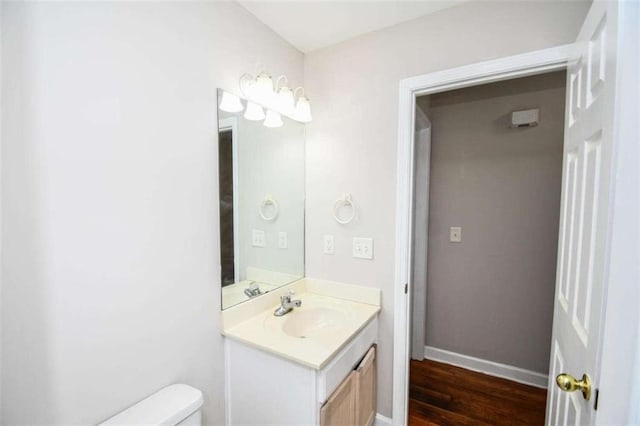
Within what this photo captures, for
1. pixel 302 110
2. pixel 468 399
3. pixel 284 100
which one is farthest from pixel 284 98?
pixel 468 399

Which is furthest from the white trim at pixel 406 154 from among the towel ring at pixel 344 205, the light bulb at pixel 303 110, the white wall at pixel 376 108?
the light bulb at pixel 303 110

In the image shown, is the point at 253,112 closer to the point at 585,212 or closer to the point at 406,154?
the point at 406,154

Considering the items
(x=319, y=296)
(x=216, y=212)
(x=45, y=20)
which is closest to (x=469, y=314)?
(x=319, y=296)

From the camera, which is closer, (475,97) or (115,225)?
(115,225)

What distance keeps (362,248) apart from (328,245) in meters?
0.24

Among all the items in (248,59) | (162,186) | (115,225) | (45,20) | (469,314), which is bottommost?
(469,314)

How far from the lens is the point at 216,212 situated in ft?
4.20

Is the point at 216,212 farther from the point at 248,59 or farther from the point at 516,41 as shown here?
the point at 516,41

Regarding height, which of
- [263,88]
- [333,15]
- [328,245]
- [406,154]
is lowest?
[328,245]

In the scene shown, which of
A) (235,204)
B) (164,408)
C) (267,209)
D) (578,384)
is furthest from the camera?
(267,209)

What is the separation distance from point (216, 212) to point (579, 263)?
1399 mm

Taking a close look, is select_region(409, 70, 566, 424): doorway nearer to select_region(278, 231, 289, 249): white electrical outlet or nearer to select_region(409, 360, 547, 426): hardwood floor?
select_region(409, 360, 547, 426): hardwood floor

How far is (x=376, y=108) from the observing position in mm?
1574

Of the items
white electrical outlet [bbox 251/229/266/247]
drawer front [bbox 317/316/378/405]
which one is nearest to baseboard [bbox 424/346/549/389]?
drawer front [bbox 317/316/378/405]
